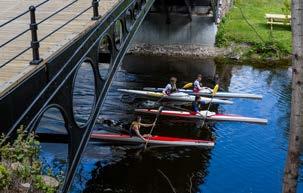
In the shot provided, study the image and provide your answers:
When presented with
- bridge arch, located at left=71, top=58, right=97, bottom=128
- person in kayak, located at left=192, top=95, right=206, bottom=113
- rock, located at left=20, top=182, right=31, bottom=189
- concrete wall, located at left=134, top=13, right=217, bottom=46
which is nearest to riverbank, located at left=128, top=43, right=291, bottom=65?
concrete wall, located at left=134, top=13, right=217, bottom=46

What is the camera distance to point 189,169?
61.8 feet

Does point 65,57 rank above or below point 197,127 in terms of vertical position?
above

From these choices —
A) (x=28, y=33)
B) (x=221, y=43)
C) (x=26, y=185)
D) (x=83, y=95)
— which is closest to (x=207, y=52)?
(x=221, y=43)

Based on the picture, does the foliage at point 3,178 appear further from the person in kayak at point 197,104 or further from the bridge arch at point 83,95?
the person in kayak at point 197,104

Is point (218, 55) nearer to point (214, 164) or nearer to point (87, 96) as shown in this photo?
point (87, 96)

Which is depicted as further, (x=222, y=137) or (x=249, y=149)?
(x=222, y=137)

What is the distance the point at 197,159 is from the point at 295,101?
14.3 m

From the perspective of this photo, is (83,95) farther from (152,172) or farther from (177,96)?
(152,172)

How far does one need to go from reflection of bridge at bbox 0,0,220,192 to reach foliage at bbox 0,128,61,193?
139 centimetres

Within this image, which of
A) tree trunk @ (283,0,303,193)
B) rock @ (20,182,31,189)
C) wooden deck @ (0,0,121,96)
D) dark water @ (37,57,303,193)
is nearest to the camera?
rock @ (20,182,31,189)

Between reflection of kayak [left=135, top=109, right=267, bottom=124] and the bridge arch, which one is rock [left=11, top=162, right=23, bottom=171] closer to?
the bridge arch

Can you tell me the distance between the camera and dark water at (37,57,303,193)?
1753 centimetres

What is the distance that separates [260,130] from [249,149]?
8.70 ft

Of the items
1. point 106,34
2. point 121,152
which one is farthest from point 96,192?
point 106,34
